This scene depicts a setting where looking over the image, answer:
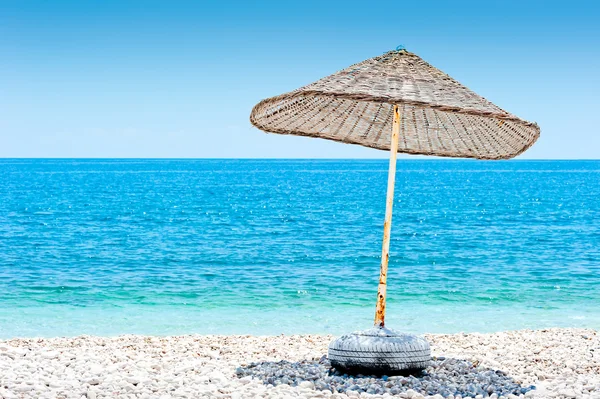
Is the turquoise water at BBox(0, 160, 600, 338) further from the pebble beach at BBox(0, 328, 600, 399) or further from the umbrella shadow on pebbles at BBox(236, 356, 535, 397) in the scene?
the umbrella shadow on pebbles at BBox(236, 356, 535, 397)

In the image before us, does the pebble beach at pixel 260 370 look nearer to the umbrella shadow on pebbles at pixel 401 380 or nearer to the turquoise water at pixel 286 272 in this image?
the umbrella shadow on pebbles at pixel 401 380

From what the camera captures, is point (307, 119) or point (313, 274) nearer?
point (307, 119)

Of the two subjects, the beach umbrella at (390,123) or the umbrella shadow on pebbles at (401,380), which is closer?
the beach umbrella at (390,123)

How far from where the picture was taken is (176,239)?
2827 centimetres

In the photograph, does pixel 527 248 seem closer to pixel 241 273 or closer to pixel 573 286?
pixel 573 286

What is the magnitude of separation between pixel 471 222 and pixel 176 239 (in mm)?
14718

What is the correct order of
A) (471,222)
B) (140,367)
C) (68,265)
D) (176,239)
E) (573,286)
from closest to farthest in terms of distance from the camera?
1. (140,367)
2. (573,286)
3. (68,265)
4. (176,239)
5. (471,222)

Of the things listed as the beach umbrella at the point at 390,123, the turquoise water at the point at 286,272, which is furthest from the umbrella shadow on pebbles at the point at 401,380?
the turquoise water at the point at 286,272

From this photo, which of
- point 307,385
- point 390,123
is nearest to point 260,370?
point 307,385

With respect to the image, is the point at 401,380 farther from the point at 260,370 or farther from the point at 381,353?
the point at 260,370

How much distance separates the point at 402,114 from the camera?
7.94 metres

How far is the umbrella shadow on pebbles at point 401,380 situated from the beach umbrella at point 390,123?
6.6 inches

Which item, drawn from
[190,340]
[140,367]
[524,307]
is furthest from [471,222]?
[140,367]

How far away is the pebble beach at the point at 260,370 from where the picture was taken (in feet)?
20.2
